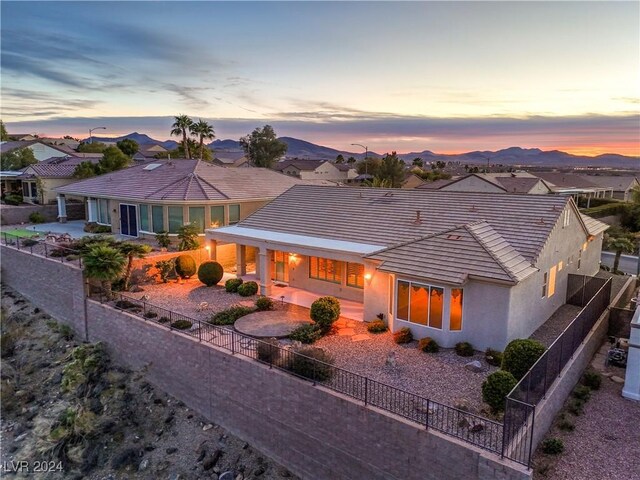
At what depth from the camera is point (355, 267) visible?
20.4 meters

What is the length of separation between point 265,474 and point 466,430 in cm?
631

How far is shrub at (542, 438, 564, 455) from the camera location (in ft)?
34.8

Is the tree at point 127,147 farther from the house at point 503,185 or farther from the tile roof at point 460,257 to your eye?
the tile roof at point 460,257

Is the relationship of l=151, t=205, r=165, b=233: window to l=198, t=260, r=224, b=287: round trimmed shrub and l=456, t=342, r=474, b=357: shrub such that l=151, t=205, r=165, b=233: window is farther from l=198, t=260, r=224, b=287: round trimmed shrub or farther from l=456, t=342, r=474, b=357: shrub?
l=456, t=342, r=474, b=357: shrub

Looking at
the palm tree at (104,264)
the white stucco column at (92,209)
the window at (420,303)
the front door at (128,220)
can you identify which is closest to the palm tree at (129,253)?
the palm tree at (104,264)

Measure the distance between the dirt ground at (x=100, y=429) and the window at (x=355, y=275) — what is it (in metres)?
8.96

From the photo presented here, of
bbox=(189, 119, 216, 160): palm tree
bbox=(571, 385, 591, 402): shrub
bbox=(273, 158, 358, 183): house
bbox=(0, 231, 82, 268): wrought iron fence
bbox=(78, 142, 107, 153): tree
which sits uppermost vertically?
Result: bbox=(189, 119, 216, 160): palm tree

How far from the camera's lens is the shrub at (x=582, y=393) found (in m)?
13.3

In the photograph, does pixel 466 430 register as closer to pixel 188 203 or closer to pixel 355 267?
pixel 355 267

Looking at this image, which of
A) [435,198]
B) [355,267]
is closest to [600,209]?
[435,198]

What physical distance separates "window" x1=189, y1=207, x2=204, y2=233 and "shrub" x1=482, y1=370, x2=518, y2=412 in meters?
23.2

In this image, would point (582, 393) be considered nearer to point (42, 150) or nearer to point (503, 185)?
point (503, 185)

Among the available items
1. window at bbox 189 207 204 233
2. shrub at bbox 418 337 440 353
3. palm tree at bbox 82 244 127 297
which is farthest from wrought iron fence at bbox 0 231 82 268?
shrub at bbox 418 337 440 353

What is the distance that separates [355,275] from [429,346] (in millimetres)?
6093
